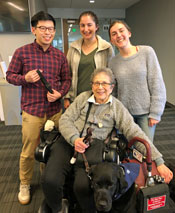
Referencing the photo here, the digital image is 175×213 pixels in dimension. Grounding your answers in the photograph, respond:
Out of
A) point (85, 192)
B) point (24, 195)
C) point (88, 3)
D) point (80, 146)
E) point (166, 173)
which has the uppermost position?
point (88, 3)

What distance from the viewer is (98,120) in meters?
1.44

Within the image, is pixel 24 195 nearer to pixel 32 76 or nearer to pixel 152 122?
Result: pixel 32 76

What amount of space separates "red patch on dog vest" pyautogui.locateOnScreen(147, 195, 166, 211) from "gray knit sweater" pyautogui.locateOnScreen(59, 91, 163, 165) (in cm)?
44

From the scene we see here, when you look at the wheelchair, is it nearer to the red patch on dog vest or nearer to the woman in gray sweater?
the red patch on dog vest

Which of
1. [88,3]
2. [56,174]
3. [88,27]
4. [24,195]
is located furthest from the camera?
[88,3]

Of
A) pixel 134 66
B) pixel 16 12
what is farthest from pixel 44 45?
pixel 16 12

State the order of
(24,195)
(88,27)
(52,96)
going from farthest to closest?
1. (24,195)
2. (88,27)
3. (52,96)

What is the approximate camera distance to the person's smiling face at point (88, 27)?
1.58m

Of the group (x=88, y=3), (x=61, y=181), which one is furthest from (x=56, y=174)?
(x=88, y=3)

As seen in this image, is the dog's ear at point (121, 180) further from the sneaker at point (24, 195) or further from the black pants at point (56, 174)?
the sneaker at point (24, 195)

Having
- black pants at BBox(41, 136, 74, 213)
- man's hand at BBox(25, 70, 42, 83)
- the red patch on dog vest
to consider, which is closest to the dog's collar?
the red patch on dog vest

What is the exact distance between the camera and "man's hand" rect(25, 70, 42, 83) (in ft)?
4.55

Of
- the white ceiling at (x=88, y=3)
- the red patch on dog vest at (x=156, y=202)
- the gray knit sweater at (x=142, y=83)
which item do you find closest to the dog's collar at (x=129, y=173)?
the red patch on dog vest at (x=156, y=202)

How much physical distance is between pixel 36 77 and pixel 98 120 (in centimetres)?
56
